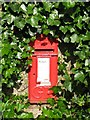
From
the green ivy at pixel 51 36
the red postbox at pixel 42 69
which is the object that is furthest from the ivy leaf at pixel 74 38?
the red postbox at pixel 42 69

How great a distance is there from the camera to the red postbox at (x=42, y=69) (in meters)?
3.70

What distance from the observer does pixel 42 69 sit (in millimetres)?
3721

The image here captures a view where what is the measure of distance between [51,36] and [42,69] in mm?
305

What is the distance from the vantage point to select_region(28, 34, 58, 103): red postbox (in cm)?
370

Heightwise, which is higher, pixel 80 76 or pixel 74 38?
pixel 74 38

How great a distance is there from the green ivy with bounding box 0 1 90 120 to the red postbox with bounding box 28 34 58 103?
6 cm

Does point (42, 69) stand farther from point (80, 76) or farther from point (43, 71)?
point (80, 76)

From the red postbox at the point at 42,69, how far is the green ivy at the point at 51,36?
6 cm

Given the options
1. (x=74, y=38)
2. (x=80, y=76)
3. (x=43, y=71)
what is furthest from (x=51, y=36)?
(x=80, y=76)

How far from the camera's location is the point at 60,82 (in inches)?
151

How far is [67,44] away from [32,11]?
1.46 ft

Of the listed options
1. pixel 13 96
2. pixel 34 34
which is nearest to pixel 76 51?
pixel 34 34

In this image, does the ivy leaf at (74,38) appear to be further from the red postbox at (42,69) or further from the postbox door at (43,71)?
the postbox door at (43,71)

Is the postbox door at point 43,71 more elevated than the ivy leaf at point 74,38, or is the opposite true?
the ivy leaf at point 74,38
